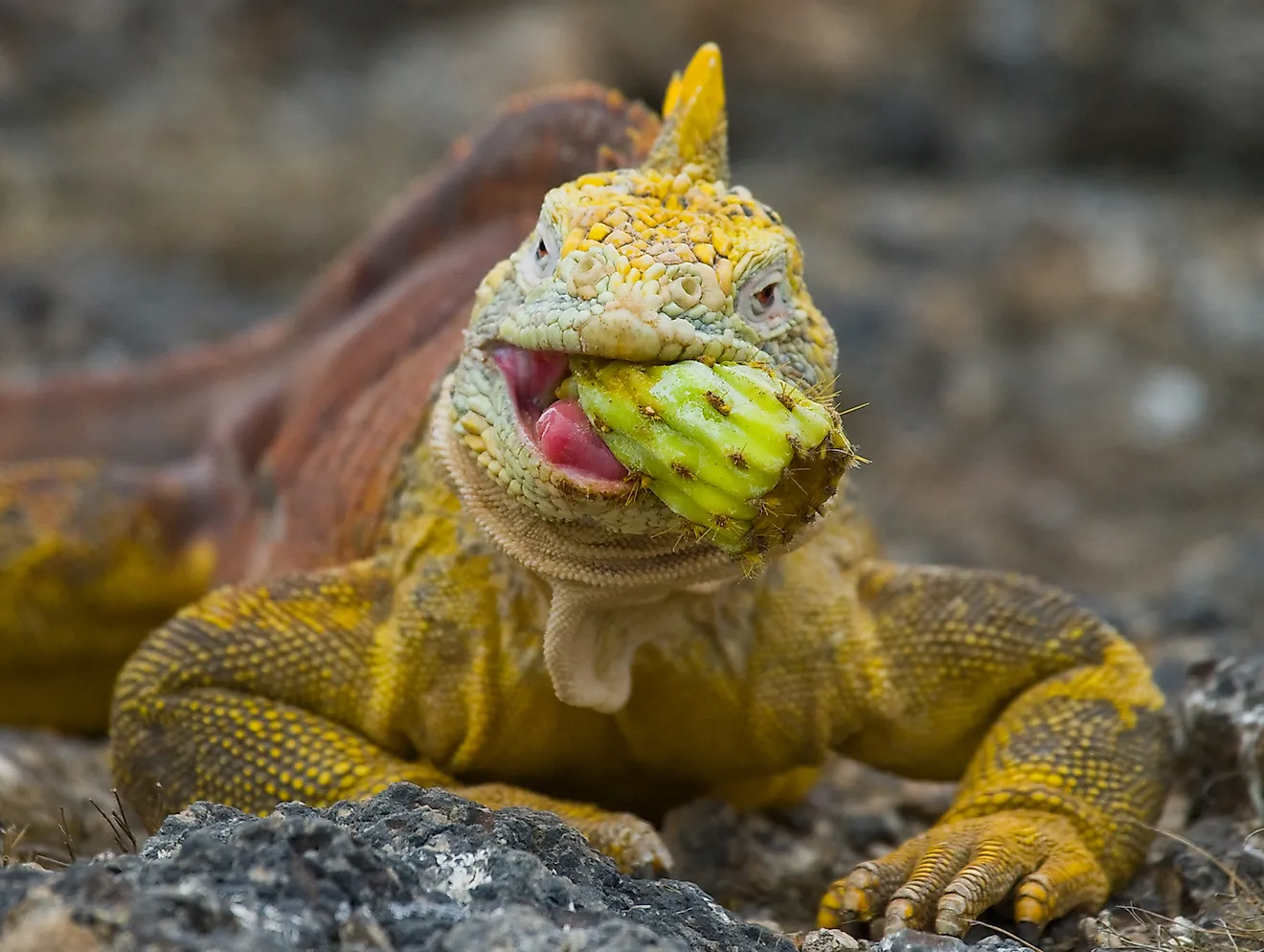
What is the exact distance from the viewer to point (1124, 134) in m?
12.0

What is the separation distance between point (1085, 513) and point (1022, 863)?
655cm

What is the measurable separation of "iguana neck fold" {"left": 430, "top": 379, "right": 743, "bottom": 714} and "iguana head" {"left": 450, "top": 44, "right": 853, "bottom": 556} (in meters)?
0.06

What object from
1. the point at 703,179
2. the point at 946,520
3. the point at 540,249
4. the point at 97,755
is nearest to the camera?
the point at 540,249

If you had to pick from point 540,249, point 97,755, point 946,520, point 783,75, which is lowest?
point 97,755

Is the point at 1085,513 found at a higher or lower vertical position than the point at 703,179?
lower

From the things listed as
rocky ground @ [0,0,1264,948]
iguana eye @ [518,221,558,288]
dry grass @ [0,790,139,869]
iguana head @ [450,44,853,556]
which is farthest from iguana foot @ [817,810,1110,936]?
rocky ground @ [0,0,1264,948]

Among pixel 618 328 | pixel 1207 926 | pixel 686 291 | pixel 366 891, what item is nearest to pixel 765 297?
pixel 686 291

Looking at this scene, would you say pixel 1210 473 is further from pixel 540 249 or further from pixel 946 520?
pixel 540 249

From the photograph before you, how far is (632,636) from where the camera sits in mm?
3969

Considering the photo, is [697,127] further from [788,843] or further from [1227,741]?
[1227,741]

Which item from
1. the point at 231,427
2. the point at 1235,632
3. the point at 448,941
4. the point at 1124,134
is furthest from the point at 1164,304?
the point at 448,941

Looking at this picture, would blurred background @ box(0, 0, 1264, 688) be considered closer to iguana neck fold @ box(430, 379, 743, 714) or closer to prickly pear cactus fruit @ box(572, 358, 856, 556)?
iguana neck fold @ box(430, 379, 743, 714)

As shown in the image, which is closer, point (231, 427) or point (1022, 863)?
point (1022, 863)

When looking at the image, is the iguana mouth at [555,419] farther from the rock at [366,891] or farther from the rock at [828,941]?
the rock at [828,941]
